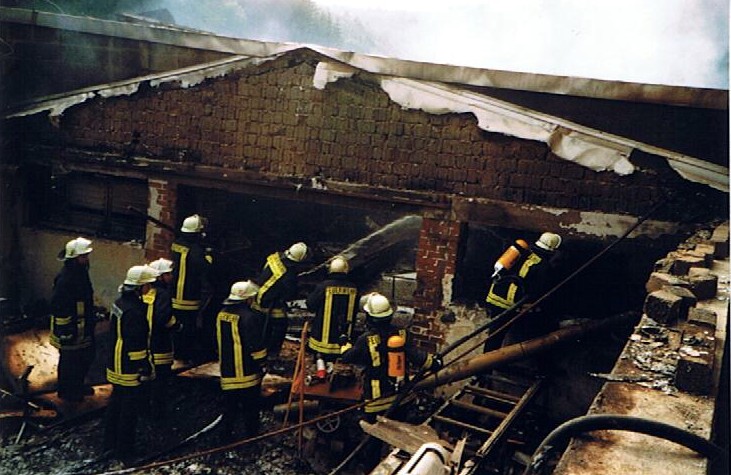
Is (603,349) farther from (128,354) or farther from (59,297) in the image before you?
(59,297)

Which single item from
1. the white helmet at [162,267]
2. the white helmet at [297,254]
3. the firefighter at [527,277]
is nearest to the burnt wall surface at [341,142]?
the firefighter at [527,277]

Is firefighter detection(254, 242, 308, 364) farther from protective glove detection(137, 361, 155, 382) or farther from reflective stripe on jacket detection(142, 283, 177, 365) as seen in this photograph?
protective glove detection(137, 361, 155, 382)

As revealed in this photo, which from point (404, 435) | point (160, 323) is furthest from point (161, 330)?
point (404, 435)

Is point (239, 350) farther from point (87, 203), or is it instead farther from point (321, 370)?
point (87, 203)

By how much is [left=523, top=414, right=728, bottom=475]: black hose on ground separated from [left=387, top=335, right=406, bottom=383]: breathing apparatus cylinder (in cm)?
289

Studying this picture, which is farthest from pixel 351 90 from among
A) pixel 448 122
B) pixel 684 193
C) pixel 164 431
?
pixel 164 431

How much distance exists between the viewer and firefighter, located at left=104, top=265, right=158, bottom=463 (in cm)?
599

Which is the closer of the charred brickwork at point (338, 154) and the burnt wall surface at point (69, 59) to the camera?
the charred brickwork at point (338, 154)

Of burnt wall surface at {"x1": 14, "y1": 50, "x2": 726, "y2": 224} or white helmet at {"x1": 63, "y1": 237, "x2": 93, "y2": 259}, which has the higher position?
burnt wall surface at {"x1": 14, "y1": 50, "x2": 726, "y2": 224}

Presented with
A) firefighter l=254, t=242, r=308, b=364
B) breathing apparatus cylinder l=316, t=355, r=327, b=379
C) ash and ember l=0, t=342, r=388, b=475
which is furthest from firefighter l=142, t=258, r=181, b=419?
breathing apparatus cylinder l=316, t=355, r=327, b=379

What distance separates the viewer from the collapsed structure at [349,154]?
21.7ft

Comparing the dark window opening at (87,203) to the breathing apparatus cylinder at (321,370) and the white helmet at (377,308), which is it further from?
the white helmet at (377,308)

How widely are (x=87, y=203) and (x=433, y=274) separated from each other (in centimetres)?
542

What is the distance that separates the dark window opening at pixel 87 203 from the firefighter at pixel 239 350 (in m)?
3.35
